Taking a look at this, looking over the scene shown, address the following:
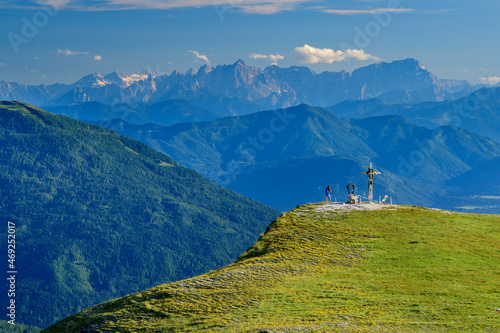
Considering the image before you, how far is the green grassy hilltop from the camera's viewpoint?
45375 millimetres

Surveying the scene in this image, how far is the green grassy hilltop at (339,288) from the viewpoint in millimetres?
45375

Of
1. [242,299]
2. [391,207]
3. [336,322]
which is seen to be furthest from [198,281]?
[391,207]

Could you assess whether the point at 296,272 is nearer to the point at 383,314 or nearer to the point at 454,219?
the point at 383,314

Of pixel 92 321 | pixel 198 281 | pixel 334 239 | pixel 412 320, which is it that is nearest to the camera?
pixel 412 320

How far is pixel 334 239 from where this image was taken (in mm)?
65875

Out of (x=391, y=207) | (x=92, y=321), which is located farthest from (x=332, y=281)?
(x=391, y=207)

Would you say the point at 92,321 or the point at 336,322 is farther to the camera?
the point at 92,321

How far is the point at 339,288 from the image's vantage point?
52.4 meters

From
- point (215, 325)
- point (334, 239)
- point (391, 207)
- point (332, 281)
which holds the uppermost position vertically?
point (391, 207)

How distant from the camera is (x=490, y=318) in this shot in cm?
4450

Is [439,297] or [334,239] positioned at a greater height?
[334,239]

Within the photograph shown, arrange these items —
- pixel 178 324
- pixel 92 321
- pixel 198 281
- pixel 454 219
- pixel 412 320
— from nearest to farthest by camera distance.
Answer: pixel 412 320
pixel 178 324
pixel 92 321
pixel 198 281
pixel 454 219

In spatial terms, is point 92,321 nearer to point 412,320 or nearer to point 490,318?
point 412,320

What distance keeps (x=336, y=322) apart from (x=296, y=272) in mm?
13369
